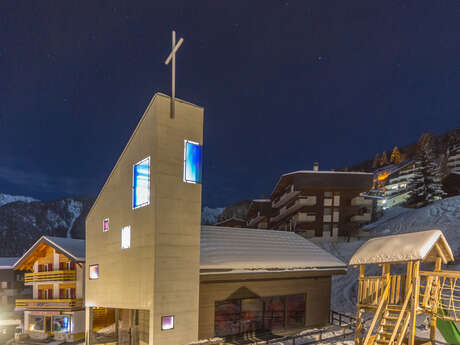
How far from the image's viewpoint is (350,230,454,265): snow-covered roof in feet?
25.5

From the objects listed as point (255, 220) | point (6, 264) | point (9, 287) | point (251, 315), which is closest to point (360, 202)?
point (255, 220)

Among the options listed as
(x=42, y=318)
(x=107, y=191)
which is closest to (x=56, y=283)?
(x=42, y=318)

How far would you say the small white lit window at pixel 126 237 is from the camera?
1239cm

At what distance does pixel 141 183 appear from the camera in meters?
11.9

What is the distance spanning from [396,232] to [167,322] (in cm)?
3111

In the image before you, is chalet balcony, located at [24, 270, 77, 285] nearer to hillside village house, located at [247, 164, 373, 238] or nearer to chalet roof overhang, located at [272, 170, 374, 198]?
hillside village house, located at [247, 164, 373, 238]

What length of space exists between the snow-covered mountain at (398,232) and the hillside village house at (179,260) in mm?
7853

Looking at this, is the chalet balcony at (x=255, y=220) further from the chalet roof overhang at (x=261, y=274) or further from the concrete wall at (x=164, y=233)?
the concrete wall at (x=164, y=233)

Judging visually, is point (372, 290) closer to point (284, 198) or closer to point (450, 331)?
point (450, 331)

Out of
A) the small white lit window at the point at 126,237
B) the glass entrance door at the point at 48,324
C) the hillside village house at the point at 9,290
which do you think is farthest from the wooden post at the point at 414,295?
the hillside village house at the point at 9,290

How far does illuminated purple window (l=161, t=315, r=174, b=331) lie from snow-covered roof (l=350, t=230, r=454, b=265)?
6773 mm

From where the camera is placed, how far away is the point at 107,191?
14727 millimetres

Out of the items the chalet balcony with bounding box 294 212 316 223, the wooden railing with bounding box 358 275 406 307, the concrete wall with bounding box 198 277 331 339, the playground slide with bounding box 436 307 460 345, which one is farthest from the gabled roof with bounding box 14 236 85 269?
the chalet balcony with bounding box 294 212 316 223

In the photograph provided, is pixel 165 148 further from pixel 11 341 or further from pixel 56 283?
pixel 11 341
